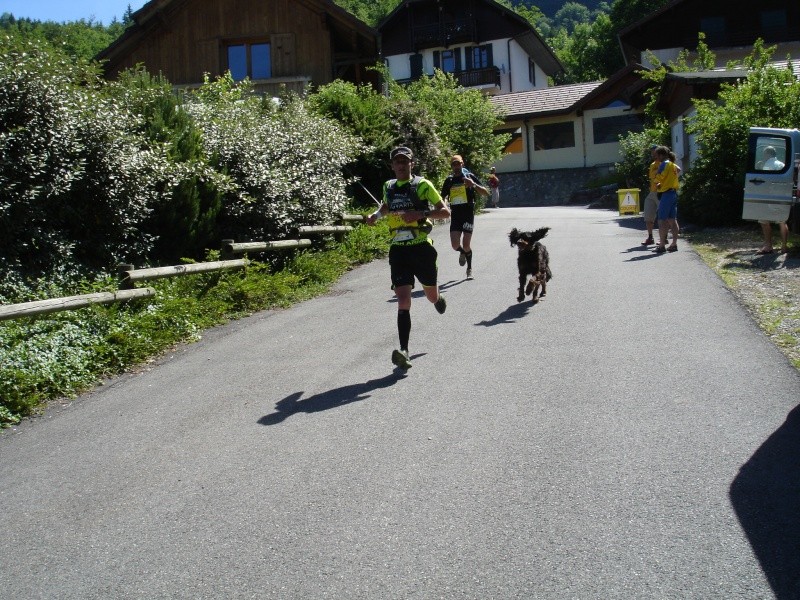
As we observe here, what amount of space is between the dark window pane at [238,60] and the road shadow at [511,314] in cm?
2315

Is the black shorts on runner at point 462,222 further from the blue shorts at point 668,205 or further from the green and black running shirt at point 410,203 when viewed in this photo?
the green and black running shirt at point 410,203

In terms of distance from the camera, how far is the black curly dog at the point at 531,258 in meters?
11.6

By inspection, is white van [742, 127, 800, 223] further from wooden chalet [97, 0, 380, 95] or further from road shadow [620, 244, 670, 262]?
wooden chalet [97, 0, 380, 95]

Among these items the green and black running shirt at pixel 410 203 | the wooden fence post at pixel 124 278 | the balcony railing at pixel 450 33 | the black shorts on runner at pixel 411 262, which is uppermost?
the balcony railing at pixel 450 33

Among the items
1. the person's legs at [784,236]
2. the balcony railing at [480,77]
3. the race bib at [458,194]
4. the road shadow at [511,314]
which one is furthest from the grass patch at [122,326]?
A: the balcony railing at [480,77]

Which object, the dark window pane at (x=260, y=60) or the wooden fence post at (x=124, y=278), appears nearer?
the wooden fence post at (x=124, y=278)

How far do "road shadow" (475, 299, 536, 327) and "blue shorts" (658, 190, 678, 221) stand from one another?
16.8 ft

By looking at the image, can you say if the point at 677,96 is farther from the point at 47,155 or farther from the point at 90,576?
the point at 90,576

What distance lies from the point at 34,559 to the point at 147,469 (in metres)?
1.37

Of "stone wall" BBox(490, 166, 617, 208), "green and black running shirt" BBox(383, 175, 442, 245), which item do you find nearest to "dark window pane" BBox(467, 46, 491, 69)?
"stone wall" BBox(490, 166, 617, 208)

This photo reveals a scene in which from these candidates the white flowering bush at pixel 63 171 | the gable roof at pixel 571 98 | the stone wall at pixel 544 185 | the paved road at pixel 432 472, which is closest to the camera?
the paved road at pixel 432 472

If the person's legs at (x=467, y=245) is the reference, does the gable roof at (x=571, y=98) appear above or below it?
above

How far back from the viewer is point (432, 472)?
560 centimetres

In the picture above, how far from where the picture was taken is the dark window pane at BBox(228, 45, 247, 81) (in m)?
32.5
